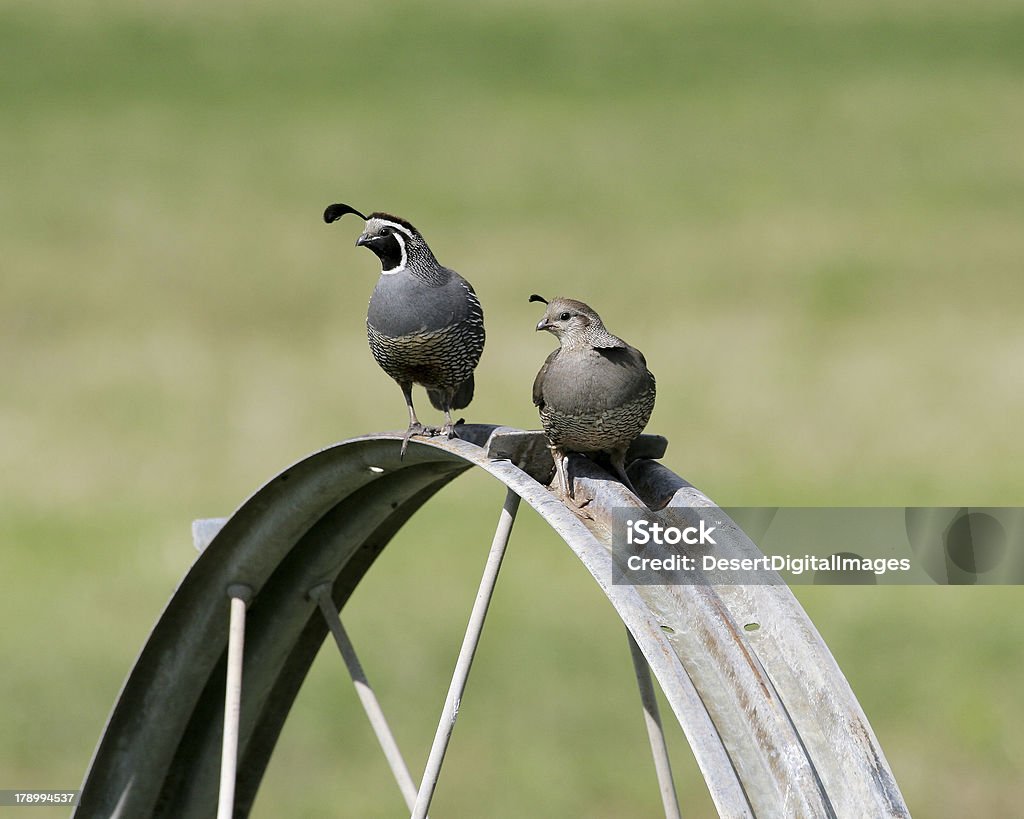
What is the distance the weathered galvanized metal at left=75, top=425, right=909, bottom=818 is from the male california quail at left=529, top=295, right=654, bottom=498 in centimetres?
11

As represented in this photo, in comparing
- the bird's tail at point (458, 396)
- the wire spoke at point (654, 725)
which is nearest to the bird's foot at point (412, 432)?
the bird's tail at point (458, 396)

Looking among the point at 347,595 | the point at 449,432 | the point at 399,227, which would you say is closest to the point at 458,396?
the point at 449,432

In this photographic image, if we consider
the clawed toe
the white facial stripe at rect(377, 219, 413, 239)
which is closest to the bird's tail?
the clawed toe

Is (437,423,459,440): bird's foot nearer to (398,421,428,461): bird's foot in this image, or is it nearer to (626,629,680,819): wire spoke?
(398,421,428,461): bird's foot

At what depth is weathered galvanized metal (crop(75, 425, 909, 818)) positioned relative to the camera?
319 cm

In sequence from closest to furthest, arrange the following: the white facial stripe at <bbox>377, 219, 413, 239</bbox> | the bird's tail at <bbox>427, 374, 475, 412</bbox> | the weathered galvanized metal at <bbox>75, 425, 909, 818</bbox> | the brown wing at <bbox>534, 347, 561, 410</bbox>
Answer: the weathered galvanized metal at <bbox>75, 425, 909, 818</bbox>, the brown wing at <bbox>534, 347, 561, 410</bbox>, the white facial stripe at <bbox>377, 219, 413, 239</bbox>, the bird's tail at <bbox>427, 374, 475, 412</bbox>

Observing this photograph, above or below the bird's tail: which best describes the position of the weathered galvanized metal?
below

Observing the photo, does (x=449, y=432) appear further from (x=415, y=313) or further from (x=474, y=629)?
(x=474, y=629)

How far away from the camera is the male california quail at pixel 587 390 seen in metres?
3.58

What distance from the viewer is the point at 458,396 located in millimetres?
4578

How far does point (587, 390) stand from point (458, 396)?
1.06m

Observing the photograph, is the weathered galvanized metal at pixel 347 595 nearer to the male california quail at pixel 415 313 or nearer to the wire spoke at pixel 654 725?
the male california quail at pixel 415 313

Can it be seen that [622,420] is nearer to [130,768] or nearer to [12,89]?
[130,768]

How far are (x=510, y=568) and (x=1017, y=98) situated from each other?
1276cm
